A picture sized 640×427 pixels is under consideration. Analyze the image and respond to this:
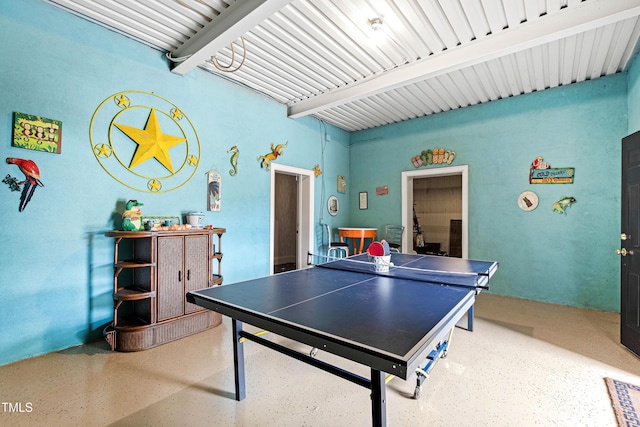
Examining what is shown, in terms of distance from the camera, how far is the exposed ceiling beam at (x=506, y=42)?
8.05ft

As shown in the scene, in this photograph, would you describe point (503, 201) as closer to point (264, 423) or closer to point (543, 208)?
point (543, 208)

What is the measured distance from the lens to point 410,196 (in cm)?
587

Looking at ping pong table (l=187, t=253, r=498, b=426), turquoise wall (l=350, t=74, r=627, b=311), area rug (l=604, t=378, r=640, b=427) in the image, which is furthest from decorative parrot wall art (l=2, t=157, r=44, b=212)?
turquoise wall (l=350, t=74, r=627, b=311)

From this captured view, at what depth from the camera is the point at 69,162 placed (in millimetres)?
2750

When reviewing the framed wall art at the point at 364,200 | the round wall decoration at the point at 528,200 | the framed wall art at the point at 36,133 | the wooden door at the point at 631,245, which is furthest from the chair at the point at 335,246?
the framed wall art at the point at 36,133

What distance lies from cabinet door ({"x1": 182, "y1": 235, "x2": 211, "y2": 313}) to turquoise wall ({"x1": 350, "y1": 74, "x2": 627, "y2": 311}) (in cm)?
439

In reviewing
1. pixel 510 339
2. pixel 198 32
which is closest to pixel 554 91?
pixel 510 339

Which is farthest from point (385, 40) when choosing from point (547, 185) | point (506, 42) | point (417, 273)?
point (547, 185)

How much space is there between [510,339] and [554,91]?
379 centimetres

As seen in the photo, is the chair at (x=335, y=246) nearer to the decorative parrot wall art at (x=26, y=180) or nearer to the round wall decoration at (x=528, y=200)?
the round wall decoration at (x=528, y=200)

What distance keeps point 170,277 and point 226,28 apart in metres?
2.57

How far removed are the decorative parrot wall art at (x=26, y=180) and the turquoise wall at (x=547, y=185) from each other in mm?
5584

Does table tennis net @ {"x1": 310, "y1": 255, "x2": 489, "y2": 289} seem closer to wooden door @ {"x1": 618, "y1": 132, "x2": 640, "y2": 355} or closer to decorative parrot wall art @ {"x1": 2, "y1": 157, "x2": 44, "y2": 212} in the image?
wooden door @ {"x1": 618, "y1": 132, "x2": 640, "y2": 355}

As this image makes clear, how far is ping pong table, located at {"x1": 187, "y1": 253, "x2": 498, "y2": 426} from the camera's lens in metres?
1.10
